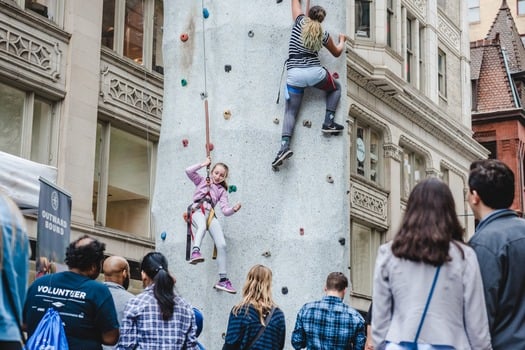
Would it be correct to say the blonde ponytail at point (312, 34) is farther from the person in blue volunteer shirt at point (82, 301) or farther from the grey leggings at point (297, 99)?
the person in blue volunteer shirt at point (82, 301)

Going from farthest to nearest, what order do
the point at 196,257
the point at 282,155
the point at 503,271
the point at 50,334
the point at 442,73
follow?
the point at 442,73 < the point at 282,155 < the point at 196,257 < the point at 50,334 < the point at 503,271

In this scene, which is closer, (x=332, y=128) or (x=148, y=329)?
(x=148, y=329)

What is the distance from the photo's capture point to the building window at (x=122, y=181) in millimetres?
21438

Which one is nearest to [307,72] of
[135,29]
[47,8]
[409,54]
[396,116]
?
[47,8]

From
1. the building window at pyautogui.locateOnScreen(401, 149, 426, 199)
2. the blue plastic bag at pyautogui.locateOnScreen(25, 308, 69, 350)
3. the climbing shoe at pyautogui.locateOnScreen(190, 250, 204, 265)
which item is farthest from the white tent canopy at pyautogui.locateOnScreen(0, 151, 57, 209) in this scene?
the building window at pyautogui.locateOnScreen(401, 149, 426, 199)

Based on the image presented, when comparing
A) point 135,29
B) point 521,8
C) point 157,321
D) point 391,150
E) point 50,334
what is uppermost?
point 521,8

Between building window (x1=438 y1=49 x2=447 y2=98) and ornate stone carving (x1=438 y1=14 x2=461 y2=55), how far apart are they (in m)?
0.65

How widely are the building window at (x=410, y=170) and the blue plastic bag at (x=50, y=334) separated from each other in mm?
26973

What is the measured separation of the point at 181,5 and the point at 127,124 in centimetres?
956

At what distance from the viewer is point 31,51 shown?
19.3 meters

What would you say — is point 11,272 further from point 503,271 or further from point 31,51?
point 31,51

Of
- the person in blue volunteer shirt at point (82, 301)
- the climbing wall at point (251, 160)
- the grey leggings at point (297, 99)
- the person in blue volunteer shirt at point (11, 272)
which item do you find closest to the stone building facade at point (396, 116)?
the climbing wall at point (251, 160)

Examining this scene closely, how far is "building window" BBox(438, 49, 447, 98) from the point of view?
37719 mm

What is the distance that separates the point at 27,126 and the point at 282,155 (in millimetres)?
9239
